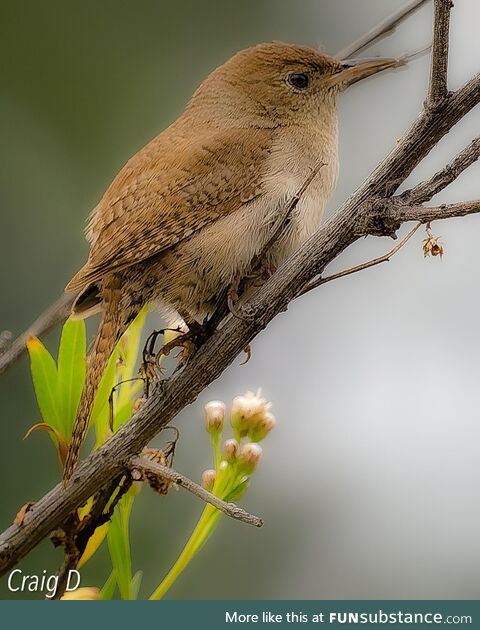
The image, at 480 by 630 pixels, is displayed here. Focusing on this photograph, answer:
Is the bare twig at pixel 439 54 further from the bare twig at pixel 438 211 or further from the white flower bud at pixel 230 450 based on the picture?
the white flower bud at pixel 230 450

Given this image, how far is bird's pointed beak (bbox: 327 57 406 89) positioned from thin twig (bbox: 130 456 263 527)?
33.6 inches

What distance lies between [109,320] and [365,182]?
0.46 meters

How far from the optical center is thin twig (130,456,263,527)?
951mm

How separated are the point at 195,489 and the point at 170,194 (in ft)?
2.26

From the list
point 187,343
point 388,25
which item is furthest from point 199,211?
point 388,25

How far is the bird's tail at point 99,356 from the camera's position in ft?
3.58

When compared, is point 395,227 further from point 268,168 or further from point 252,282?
point 268,168

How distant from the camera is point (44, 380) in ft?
3.83

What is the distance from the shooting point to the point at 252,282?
1561 millimetres

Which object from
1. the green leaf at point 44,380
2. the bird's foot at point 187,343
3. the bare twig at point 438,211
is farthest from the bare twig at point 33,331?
the bare twig at point 438,211

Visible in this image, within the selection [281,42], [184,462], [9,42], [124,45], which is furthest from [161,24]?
[184,462]

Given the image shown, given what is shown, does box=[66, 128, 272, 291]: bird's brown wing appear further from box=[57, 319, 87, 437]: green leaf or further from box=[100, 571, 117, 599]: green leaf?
box=[100, 571, 117, 599]: green leaf

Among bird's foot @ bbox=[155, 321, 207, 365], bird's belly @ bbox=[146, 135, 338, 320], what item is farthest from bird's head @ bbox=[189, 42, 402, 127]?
bird's foot @ bbox=[155, 321, 207, 365]

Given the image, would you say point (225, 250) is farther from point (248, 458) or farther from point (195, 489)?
point (195, 489)
